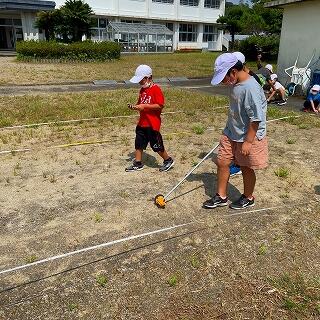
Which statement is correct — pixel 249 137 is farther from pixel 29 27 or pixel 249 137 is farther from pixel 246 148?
pixel 29 27

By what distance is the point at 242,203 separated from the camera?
430 centimetres

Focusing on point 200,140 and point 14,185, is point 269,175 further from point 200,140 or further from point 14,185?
point 14,185

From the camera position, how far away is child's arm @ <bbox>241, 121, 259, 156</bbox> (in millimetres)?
3609

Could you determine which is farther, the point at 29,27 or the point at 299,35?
the point at 29,27

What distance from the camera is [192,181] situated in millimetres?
5121

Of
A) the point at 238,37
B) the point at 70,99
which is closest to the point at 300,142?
the point at 70,99

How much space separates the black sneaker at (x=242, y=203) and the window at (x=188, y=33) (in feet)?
149

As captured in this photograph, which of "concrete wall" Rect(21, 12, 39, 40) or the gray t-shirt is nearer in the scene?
the gray t-shirt

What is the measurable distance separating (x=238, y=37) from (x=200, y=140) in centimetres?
5311

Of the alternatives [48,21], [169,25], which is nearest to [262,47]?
[48,21]

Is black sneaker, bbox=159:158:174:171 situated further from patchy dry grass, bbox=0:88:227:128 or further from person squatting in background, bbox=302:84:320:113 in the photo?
person squatting in background, bbox=302:84:320:113

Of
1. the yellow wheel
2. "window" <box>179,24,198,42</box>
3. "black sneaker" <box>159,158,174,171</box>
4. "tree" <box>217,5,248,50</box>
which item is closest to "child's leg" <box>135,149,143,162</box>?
"black sneaker" <box>159,158,174,171</box>

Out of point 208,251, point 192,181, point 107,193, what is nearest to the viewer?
point 208,251

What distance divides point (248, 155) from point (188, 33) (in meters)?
47.2
